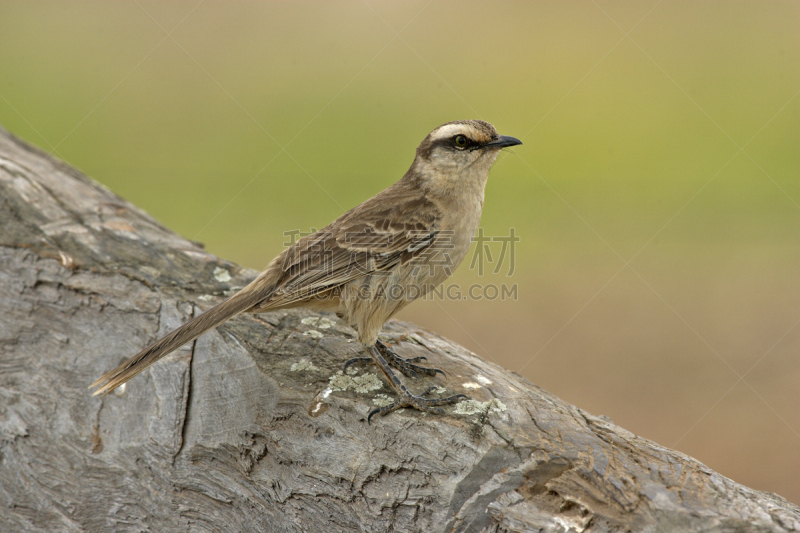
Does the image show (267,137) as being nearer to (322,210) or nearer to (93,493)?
(322,210)

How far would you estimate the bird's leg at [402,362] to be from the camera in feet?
13.1

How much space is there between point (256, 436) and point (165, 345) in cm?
81

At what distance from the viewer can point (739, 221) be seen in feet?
29.5

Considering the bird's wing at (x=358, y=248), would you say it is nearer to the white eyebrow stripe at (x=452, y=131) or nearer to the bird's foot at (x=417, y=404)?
the white eyebrow stripe at (x=452, y=131)

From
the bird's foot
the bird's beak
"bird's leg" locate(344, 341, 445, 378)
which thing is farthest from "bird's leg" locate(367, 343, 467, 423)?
the bird's beak

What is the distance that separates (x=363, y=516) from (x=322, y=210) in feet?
23.9

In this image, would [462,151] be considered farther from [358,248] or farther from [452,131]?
[358,248]

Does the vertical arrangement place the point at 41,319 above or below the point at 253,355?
above

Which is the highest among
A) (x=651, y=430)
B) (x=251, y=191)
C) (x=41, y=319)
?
(x=251, y=191)

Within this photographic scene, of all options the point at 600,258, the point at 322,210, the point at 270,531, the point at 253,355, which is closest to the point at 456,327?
the point at 600,258

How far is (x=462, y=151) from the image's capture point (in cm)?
474

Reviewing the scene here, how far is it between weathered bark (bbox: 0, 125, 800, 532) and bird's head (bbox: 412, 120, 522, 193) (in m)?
1.32

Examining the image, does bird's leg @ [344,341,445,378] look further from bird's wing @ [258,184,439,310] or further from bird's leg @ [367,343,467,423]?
bird's wing @ [258,184,439,310]

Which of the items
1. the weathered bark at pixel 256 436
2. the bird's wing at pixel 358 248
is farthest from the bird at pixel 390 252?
the weathered bark at pixel 256 436
